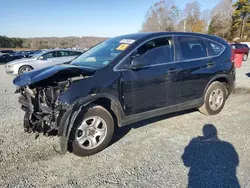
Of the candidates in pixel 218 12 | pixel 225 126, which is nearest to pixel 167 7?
pixel 218 12

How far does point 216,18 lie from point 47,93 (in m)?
51.0

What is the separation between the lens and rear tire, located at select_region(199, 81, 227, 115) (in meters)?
4.36

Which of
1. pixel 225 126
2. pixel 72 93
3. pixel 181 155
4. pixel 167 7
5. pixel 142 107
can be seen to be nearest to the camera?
pixel 72 93

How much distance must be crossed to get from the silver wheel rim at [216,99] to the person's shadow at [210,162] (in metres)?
1.05

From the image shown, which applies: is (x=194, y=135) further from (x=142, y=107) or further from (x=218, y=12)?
(x=218, y=12)

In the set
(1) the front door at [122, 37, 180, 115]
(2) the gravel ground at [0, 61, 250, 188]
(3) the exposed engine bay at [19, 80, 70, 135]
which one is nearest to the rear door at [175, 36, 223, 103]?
(1) the front door at [122, 37, 180, 115]

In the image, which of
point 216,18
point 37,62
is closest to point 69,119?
point 37,62

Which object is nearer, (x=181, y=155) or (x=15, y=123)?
(x=181, y=155)

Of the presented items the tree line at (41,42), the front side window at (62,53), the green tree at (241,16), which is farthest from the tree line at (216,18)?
the front side window at (62,53)

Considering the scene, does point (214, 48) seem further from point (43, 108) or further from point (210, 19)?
point (210, 19)

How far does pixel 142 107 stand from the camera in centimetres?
338

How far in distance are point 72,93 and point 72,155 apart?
983 mm

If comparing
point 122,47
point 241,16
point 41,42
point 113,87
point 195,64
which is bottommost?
point 113,87

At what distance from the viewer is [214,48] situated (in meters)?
4.38
